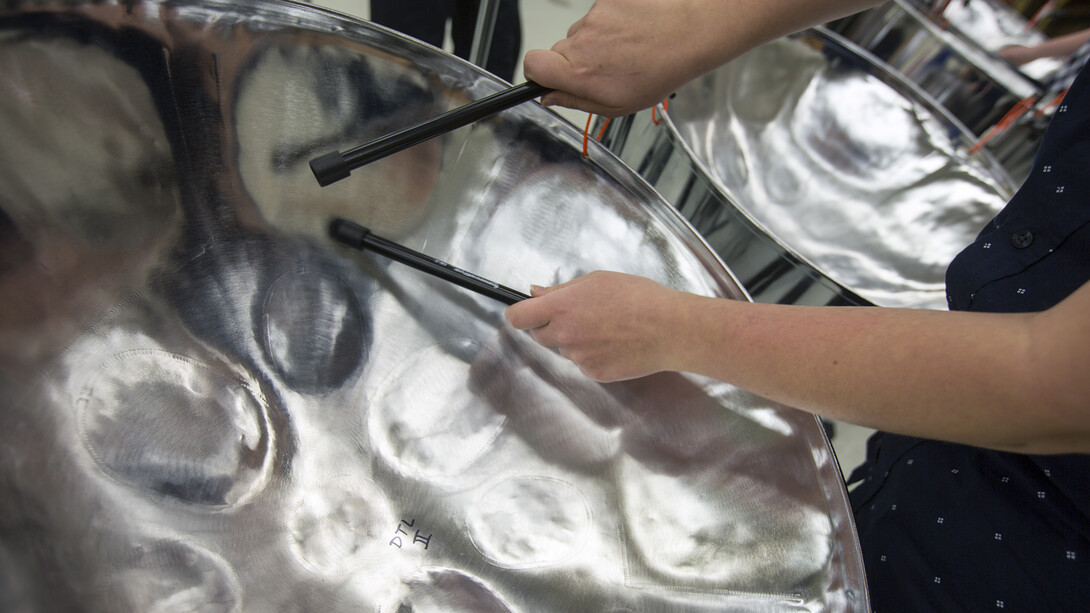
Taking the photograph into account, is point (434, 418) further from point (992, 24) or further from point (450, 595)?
point (992, 24)

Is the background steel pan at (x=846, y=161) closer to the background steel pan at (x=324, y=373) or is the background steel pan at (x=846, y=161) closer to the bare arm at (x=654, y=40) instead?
the bare arm at (x=654, y=40)

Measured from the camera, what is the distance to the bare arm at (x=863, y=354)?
426 mm

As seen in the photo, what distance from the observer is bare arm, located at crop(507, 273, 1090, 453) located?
1.40 ft

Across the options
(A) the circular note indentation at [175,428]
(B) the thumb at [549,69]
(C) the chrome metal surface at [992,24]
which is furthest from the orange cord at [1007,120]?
(A) the circular note indentation at [175,428]

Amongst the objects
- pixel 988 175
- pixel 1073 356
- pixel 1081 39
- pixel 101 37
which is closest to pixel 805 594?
pixel 1073 356

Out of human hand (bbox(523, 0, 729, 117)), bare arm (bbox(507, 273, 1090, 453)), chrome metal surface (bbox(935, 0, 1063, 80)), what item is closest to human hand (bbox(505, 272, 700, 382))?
bare arm (bbox(507, 273, 1090, 453))

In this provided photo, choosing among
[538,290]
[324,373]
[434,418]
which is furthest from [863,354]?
[324,373]

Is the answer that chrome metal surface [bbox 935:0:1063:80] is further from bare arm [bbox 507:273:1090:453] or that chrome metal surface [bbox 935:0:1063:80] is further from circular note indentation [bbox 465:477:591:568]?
circular note indentation [bbox 465:477:591:568]

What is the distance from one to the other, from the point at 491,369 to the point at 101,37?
49 cm

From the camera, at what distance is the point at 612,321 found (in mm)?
652

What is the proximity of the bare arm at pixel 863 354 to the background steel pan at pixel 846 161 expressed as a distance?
0.66 meters

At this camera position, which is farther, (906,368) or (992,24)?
(992,24)

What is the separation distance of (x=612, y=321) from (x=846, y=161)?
38.5 inches

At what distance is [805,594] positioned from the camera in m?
0.62
